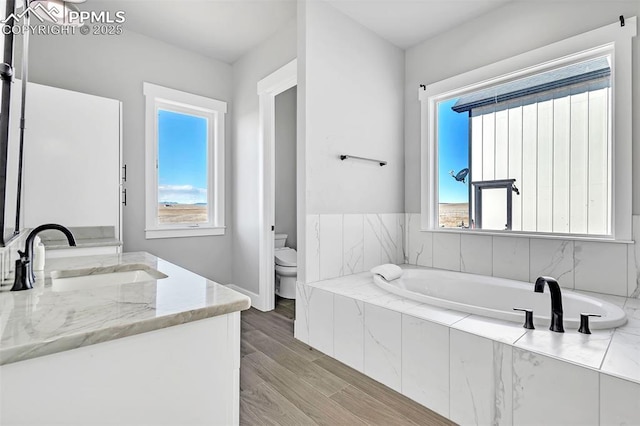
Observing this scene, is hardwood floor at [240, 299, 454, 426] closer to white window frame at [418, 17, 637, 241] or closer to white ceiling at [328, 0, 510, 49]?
white window frame at [418, 17, 637, 241]

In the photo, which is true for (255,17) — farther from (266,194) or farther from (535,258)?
(535,258)

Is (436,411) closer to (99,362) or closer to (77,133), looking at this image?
(99,362)

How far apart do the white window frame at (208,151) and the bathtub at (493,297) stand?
80.9 inches

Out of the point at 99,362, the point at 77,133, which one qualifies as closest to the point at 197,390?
the point at 99,362

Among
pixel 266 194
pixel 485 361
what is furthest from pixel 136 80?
pixel 485 361

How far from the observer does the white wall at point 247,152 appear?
319 cm

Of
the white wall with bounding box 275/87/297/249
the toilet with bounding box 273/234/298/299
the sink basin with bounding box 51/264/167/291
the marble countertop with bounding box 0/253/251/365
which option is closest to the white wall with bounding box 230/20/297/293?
the toilet with bounding box 273/234/298/299

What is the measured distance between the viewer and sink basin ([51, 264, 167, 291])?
1.25m

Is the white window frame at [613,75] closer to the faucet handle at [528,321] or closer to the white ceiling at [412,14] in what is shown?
the white ceiling at [412,14]

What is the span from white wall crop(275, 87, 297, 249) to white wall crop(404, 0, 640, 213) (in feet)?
5.67

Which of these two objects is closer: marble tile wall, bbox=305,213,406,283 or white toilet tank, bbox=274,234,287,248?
marble tile wall, bbox=305,213,406,283

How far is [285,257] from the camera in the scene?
369 centimetres

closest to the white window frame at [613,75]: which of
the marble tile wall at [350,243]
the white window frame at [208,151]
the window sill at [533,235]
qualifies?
the window sill at [533,235]

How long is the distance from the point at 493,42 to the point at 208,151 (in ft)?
9.62
